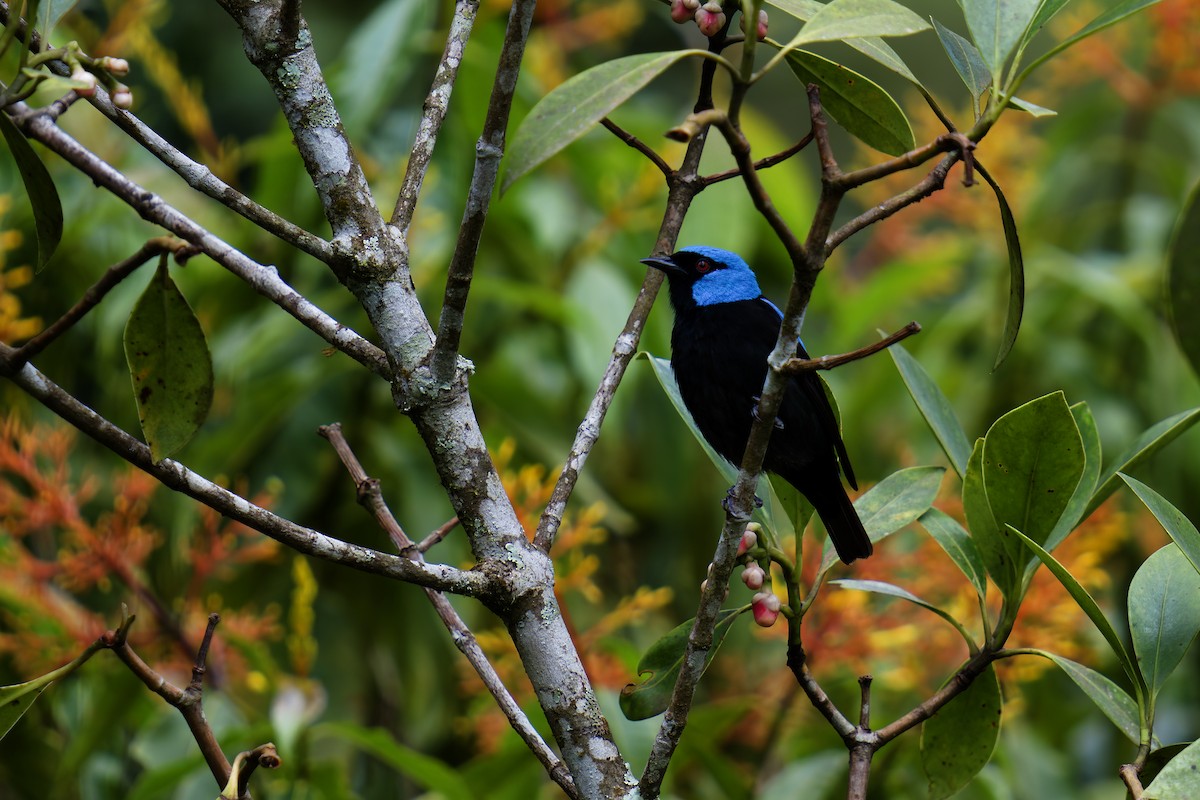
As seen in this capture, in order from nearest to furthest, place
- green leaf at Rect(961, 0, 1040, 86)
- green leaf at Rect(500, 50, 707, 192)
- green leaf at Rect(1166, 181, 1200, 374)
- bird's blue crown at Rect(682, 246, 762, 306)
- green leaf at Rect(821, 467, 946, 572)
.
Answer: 1. green leaf at Rect(500, 50, 707, 192)
2. green leaf at Rect(961, 0, 1040, 86)
3. green leaf at Rect(821, 467, 946, 572)
4. green leaf at Rect(1166, 181, 1200, 374)
5. bird's blue crown at Rect(682, 246, 762, 306)

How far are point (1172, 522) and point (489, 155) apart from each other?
3.18ft

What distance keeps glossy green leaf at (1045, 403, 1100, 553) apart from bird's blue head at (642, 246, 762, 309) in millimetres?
1342

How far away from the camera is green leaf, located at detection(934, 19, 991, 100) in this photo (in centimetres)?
153

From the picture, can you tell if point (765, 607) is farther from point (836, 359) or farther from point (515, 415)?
point (515, 415)

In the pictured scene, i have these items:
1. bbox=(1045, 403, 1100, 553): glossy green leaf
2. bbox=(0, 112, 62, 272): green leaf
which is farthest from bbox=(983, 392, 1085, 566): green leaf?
bbox=(0, 112, 62, 272): green leaf

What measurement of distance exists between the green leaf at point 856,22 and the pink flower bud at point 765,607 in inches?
27.1

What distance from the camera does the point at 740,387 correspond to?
2895 millimetres

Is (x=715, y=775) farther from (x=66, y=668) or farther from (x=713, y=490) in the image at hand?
(x=66, y=668)

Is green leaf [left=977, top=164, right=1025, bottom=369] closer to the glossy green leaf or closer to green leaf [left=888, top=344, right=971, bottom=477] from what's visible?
the glossy green leaf

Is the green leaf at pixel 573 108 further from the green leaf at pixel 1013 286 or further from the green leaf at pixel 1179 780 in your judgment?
the green leaf at pixel 1179 780

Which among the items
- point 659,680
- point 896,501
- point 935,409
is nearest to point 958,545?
point 896,501

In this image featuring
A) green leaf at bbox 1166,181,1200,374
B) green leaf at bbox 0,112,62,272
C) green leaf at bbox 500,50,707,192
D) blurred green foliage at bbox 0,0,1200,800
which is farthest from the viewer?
blurred green foliage at bbox 0,0,1200,800

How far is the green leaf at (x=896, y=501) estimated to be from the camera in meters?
1.78

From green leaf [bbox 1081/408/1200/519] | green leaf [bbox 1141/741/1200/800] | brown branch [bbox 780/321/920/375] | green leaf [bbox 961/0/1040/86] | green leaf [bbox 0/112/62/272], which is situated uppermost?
green leaf [bbox 0/112/62/272]
